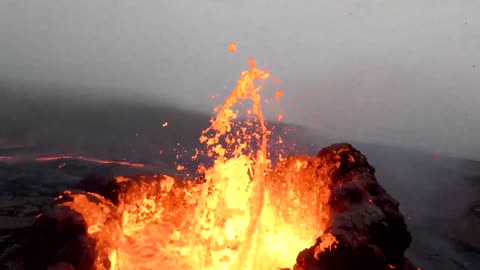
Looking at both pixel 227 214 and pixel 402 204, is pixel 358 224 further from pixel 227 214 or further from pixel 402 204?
pixel 402 204

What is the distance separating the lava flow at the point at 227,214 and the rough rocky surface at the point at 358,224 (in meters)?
0.90

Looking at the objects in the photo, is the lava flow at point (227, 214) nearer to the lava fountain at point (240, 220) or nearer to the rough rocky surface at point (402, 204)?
the lava fountain at point (240, 220)

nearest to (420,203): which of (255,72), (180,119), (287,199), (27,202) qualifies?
(287,199)

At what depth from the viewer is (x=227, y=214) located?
1342cm

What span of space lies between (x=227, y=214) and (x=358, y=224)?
574 centimetres

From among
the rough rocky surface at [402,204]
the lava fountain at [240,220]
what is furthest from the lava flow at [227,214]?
the rough rocky surface at [402,204]

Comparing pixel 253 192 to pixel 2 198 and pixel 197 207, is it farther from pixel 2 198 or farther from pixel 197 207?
pixel 2 198

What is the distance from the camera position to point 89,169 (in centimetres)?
3856

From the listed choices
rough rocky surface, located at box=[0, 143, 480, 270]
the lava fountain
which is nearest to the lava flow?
the lava fountain

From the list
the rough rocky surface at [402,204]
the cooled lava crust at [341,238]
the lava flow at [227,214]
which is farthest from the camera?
the rough rocky surface at [402,204]

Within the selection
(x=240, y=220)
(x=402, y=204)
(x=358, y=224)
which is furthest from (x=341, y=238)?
(x=402, y=204)

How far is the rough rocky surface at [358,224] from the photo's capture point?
319 inches

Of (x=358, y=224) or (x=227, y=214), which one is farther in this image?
(x=227, y=214)

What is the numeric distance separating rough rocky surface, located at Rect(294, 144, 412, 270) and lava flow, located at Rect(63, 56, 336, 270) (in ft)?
2.96
